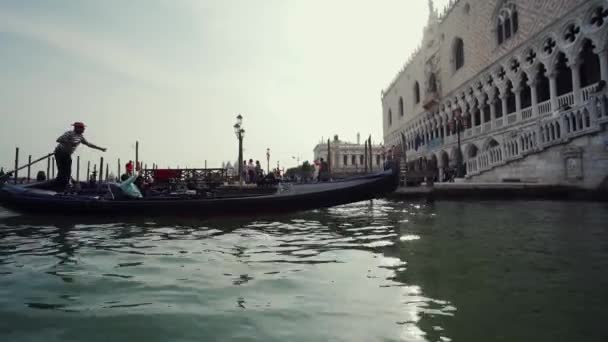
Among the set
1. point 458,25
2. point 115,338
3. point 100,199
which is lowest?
point 115,338

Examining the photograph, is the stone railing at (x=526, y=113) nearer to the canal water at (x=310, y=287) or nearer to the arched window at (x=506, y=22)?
the arched window at (x=506, y=22)

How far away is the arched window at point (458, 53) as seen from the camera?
24095 millimetres

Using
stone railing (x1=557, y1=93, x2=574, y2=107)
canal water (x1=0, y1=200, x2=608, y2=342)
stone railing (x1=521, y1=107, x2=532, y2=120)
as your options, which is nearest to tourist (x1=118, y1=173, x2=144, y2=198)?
canal water (x1=0, y1=200, x2=608, y2=342)

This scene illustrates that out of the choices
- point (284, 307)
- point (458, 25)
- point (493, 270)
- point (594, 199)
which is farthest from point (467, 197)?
point (458, 25)

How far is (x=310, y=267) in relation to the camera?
350 centimetres

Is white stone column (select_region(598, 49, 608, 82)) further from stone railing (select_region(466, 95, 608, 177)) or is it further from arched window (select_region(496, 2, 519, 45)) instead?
arched window (select_region(496, 2, 519, 45))

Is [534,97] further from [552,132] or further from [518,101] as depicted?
[552,132]

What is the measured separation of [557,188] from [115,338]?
13.7m

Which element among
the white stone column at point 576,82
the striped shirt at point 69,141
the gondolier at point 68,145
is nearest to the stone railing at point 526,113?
the white stone column at point 576,82

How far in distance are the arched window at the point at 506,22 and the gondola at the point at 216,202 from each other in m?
15.5

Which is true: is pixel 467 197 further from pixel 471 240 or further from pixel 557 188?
pixel 471 240

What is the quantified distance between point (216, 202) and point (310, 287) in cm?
523

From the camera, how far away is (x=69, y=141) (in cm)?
834

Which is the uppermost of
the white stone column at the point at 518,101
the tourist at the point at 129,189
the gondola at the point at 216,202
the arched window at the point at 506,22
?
the arched window at the point at 506,22
